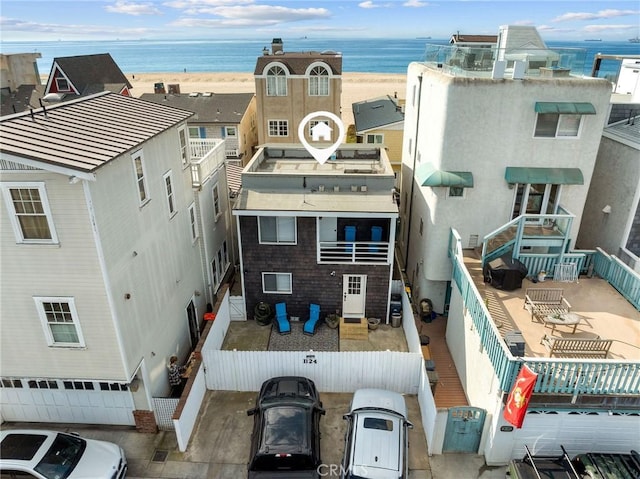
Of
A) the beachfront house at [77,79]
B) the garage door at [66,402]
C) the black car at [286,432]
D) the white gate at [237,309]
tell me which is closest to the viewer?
the black car at [286,432]

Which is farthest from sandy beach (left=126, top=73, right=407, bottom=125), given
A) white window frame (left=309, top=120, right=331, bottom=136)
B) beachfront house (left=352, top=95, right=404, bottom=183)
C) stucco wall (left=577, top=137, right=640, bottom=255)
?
stucco wall (left=577, top=137, right=640, bottom=255)

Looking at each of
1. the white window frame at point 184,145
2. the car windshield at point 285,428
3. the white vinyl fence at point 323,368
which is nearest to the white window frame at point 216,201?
the white window frame at point 184,145

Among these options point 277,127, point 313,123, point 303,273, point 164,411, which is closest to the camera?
point 164,411

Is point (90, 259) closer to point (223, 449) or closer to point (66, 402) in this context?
point (66, 402)

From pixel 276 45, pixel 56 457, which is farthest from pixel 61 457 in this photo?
pixel 276 45

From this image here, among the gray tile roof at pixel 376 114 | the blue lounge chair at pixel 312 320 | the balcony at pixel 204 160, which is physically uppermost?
the gray tile roof at pixel 376 114

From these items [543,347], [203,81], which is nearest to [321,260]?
[543,347]

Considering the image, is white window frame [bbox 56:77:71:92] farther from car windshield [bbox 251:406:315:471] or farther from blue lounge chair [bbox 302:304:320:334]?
car windshield [bbox 251:406:315:471]

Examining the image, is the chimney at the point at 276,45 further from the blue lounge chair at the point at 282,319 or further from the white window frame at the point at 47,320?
the white window frame at the point at 47,320
